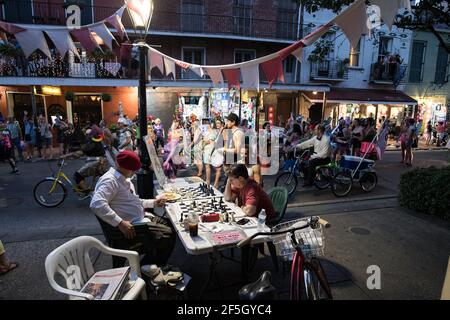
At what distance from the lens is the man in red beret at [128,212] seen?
3346mm

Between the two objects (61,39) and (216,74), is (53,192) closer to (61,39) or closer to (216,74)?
(61,39)

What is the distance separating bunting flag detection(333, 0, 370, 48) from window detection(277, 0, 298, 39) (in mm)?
16719

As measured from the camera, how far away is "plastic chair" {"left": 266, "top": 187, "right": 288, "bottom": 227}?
13.7 feet

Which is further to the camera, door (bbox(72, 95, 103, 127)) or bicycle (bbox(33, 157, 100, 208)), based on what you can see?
door (bbox(72, 95, 103, 127))

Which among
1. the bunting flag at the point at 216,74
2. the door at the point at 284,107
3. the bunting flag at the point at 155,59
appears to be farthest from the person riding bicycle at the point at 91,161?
the door at the point at 284,107

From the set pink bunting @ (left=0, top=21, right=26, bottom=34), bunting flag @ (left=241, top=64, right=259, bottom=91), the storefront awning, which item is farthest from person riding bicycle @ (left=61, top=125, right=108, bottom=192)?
the storefront awning

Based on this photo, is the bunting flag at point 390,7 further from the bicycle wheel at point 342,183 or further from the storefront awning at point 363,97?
the storefront awning at point 363,97

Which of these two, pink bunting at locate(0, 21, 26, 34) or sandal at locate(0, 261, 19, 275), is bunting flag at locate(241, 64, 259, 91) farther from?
sandal at locate(0, 261, 19, 275)

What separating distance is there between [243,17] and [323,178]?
1397 centimetres

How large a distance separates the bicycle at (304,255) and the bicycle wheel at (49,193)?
555cm

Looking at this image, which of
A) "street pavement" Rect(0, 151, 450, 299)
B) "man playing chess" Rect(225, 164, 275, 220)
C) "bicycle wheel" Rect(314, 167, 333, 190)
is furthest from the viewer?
"bicycle wheel" Rect(314, 167, 333, 190)

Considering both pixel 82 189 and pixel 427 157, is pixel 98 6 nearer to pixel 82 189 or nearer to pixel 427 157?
pixel 82 189

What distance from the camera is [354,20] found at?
3.63 m

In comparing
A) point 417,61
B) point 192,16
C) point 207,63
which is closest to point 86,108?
point 207,63
